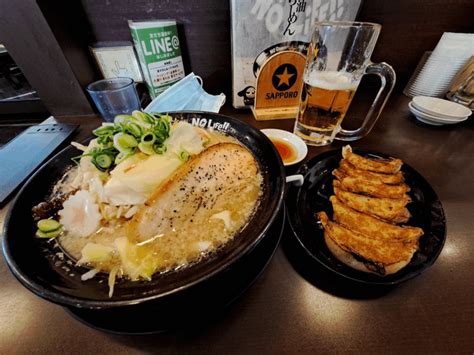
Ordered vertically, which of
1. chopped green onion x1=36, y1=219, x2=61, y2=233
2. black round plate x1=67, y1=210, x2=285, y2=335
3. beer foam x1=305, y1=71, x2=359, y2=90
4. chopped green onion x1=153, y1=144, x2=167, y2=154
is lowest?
black round plate x1=67, y1=210, x2=285, y2=335

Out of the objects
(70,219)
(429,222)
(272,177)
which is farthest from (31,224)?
(429,222)

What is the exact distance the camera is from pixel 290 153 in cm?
133

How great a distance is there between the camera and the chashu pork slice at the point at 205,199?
2.50 ft

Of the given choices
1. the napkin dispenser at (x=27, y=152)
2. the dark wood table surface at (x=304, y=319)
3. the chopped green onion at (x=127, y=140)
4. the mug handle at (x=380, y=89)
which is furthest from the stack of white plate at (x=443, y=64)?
the napkin dispenser at (x=27, y=152)

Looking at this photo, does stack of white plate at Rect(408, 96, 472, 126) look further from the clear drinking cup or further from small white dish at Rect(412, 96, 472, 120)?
the clear drinking cup

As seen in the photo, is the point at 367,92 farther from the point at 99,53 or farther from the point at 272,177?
the point at 99,53

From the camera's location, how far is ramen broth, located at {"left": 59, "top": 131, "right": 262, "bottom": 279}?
674 millimetres

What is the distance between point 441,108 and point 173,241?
7.14ft

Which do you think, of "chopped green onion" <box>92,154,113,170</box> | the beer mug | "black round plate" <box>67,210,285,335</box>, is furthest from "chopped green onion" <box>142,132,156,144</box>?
the beer mug

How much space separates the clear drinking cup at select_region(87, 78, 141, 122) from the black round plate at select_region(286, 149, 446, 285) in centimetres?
136

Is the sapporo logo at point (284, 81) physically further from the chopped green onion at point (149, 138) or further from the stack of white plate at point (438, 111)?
the chopped green onion at point (149, 138)

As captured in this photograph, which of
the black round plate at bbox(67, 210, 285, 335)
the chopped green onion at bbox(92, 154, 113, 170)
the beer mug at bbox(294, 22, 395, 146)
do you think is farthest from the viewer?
the beer mug at bbox(294, 22, 395, 146)

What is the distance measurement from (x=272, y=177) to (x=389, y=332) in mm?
642

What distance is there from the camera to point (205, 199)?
0.87 meters
